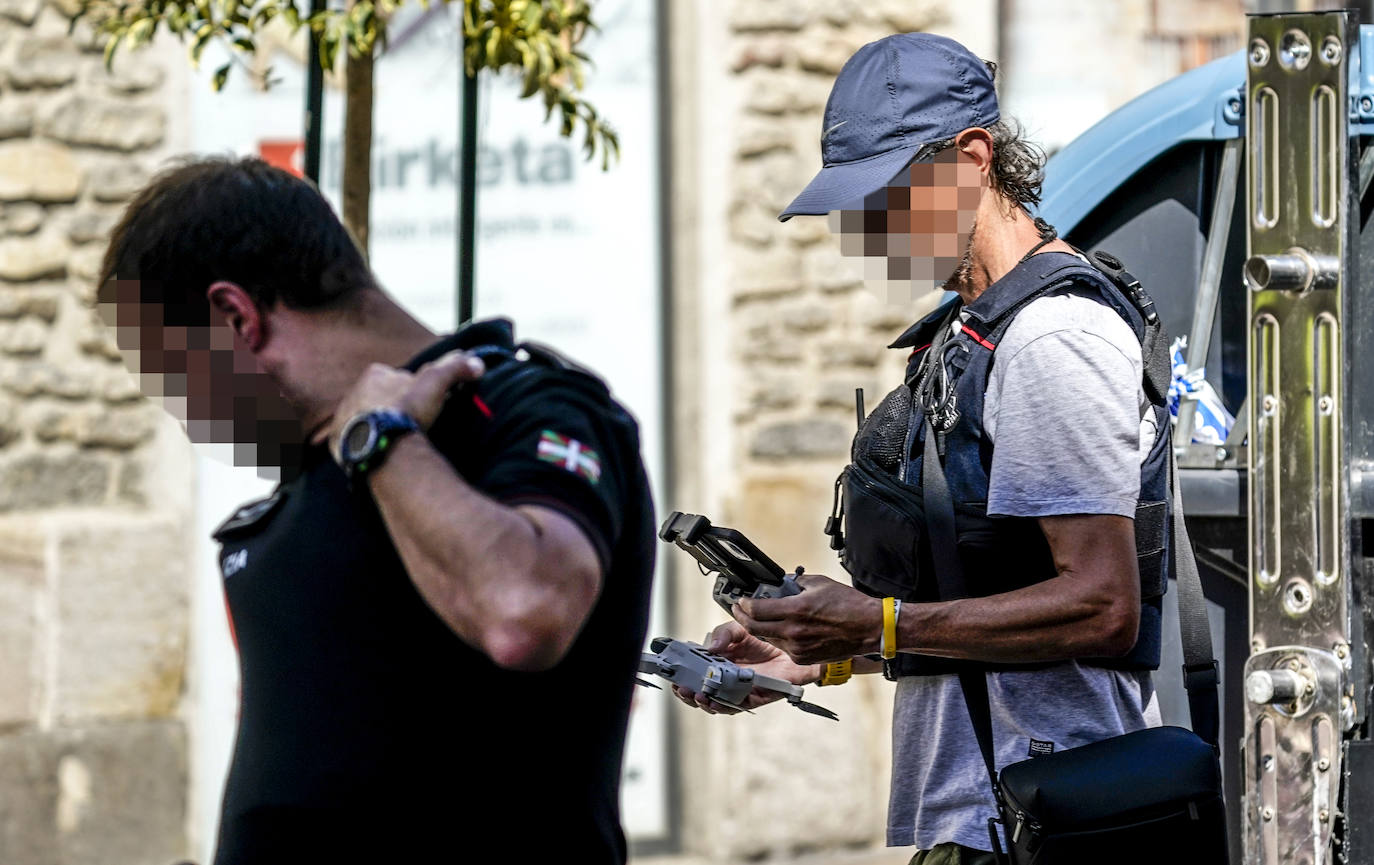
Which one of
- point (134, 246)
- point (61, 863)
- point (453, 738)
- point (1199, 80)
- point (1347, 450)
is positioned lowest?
point (61, 863)

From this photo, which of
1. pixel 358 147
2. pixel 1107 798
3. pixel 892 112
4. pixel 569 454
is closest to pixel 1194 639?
pixel 1107 798

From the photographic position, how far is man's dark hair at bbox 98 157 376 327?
1795 mm

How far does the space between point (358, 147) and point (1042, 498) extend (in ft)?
6.07

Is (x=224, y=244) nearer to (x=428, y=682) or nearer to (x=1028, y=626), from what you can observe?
(x=428, y=682)

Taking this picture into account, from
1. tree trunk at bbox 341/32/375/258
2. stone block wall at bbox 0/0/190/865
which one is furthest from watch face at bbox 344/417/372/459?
stone block wall at bbox 0/0/190/865

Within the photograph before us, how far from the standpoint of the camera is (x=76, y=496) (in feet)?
17.4

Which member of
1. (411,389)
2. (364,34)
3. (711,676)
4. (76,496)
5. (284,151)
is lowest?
(711,676)

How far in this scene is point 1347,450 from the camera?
2127 millimetres

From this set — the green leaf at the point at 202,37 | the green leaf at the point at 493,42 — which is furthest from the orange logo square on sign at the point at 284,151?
the green leaf at the point at 493,42

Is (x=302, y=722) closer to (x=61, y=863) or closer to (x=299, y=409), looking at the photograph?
(x=299, y=409)

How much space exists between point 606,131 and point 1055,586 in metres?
1.90

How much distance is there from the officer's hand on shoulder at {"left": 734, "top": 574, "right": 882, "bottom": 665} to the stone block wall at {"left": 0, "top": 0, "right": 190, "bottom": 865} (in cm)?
353

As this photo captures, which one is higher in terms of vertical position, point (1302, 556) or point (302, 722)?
point (1302, 556)

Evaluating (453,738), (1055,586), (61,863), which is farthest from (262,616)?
(61,863)
